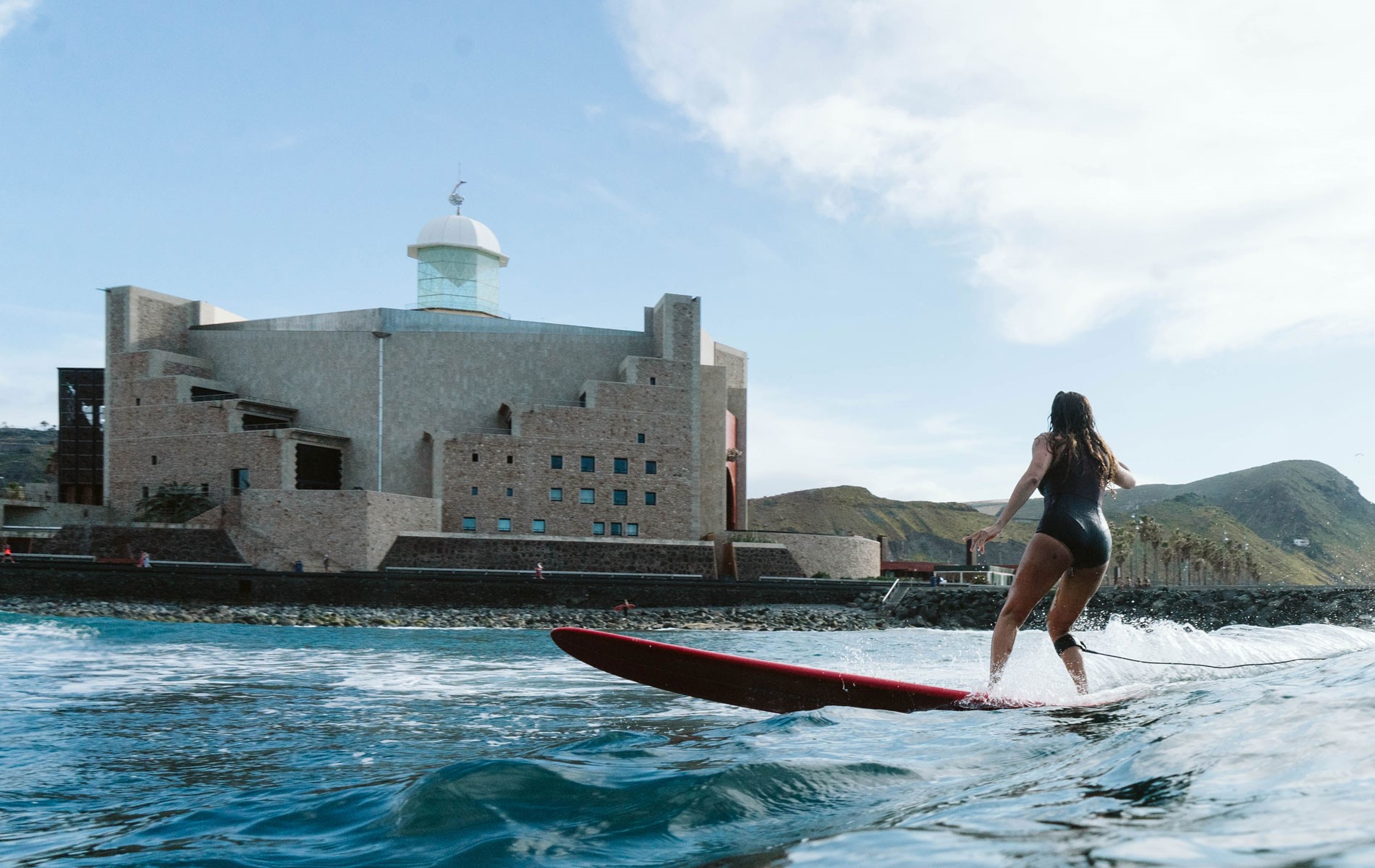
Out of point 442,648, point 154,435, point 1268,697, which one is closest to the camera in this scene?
point 1268,697

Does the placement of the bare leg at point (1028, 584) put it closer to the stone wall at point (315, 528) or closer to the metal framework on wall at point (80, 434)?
the stone wall at point (315, 528)

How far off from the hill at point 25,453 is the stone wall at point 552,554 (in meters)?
82.6

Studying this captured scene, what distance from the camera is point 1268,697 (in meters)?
3.81

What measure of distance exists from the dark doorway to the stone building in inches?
3.6

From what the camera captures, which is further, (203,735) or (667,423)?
(667,423)

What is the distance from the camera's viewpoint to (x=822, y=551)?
42.1 meters

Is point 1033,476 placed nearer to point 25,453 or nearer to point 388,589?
point 388,589

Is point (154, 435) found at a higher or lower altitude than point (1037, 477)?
higher

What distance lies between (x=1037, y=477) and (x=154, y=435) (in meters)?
44.4

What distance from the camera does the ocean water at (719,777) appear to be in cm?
230

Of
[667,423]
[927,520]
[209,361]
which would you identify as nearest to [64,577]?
[209,361]

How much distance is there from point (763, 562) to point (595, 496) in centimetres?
777

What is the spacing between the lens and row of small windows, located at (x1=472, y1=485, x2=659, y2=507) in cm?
4147

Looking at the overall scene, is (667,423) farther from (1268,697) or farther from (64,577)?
(1268,697)
